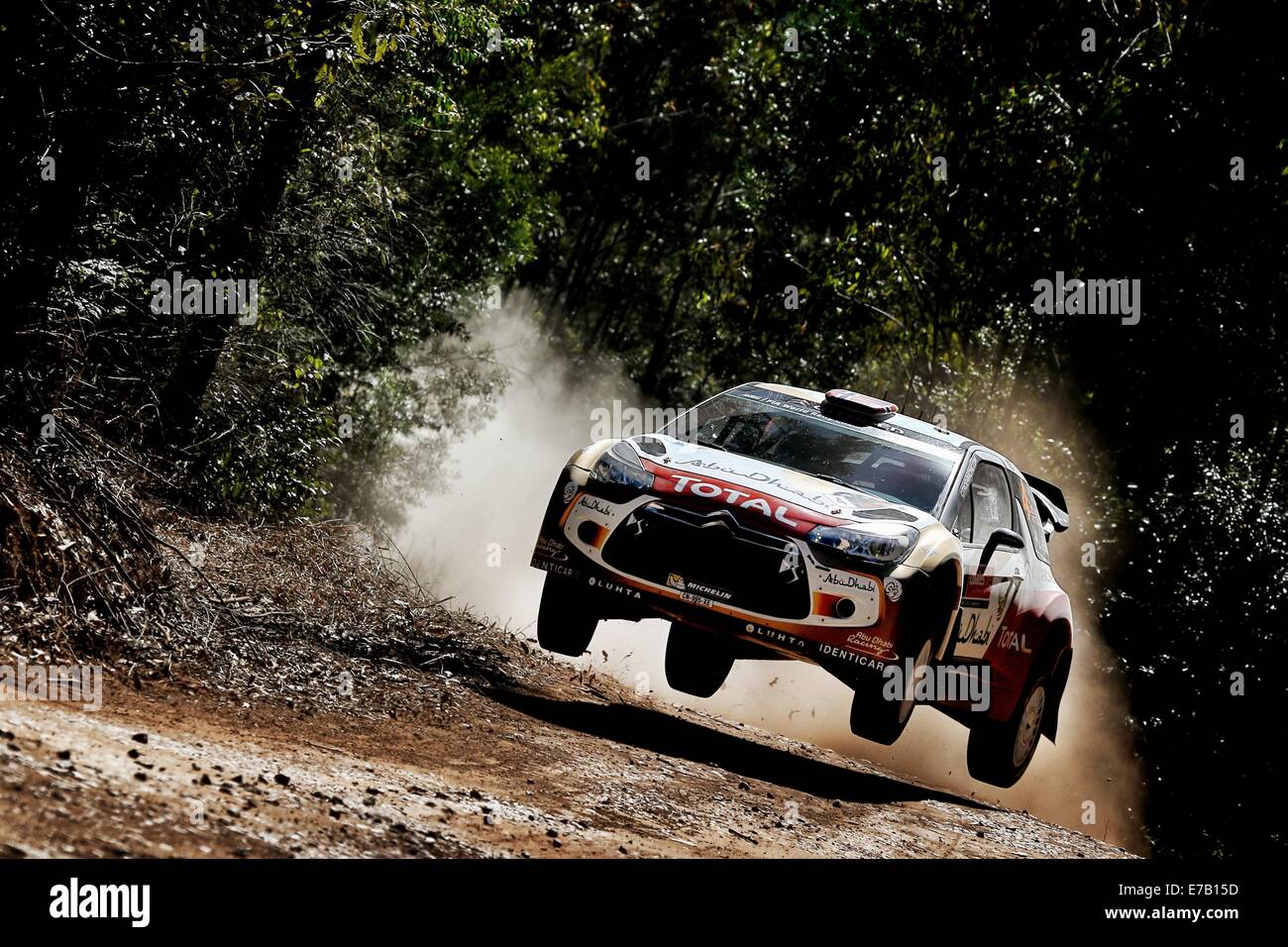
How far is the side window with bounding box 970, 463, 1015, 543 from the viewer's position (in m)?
9.47

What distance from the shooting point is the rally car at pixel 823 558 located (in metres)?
8.18

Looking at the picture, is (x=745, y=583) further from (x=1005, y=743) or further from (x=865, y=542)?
(x=1005, y=743)

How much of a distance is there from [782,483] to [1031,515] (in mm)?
2704

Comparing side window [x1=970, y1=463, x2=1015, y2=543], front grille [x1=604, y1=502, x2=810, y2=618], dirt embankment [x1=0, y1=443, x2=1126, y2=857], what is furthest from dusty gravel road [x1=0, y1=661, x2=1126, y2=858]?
side window [x1=970, y1=463, x2=1015, y2=543]

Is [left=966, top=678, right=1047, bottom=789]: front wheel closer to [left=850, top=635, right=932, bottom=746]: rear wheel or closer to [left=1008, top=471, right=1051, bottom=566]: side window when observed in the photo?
[left=1008, top=471, right=1051, bottom=566]: side window

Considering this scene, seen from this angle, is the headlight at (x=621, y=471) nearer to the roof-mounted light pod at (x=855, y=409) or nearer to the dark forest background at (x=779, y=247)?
A: the roof-mounted light pod at (x=855, y=409)

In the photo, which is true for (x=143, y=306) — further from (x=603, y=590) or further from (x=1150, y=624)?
(x=1150, y=624)

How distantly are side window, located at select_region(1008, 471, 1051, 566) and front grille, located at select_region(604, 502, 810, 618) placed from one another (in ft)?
9.36

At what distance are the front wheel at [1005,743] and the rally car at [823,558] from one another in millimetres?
14

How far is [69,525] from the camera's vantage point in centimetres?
827

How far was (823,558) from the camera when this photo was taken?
8.16 m

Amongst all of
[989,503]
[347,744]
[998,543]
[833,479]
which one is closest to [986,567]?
[998,543]

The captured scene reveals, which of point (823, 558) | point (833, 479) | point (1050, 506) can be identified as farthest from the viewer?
point (1050, 506)

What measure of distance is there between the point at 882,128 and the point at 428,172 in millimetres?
7153
